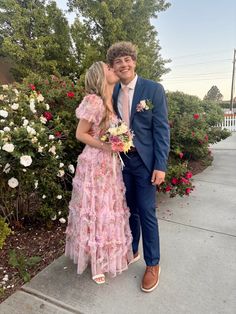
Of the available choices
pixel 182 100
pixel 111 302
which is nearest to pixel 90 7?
pixel 182 100

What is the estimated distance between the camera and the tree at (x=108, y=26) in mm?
9266

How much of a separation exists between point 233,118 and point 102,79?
11783 millimetres

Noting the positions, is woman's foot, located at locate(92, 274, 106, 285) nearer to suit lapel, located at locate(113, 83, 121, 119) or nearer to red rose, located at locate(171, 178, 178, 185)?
suit lapel, located at locate(113, 83, 121, 119)

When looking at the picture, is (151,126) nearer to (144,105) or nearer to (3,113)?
(144,105)

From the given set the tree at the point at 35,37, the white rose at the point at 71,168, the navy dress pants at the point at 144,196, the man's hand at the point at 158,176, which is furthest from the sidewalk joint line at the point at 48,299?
the tree at the point at 35,37

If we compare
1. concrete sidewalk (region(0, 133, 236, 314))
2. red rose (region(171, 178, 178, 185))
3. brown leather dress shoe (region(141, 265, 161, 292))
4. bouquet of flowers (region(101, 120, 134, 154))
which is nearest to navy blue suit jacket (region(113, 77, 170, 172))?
bouquet of flowers (region(101, 120, 134, 154))

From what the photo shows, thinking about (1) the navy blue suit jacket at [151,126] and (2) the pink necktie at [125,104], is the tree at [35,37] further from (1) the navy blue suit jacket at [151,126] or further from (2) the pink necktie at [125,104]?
(1) the navy blue suit jacket at [151,126]

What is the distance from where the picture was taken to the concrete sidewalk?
2043mm

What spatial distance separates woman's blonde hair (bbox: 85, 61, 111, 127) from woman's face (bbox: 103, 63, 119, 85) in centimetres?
3

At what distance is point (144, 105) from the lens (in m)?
2.07

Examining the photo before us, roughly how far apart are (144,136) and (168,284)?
1187mm

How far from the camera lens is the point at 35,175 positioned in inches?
105

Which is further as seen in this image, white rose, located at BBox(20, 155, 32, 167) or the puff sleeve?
white rose, located at BBox(20, 155, 32, 167)

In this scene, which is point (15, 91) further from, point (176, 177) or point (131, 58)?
point (176, 177)
